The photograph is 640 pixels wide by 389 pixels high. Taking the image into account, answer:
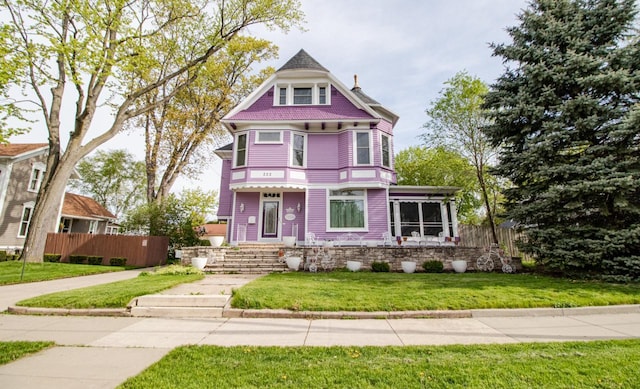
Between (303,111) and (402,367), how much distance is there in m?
13.2

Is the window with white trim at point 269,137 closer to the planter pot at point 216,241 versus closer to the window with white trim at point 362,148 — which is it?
the window with white trim at point 362,148

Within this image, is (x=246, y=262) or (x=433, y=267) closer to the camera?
(x=433, y=267)

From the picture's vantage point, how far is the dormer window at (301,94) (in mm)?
15078

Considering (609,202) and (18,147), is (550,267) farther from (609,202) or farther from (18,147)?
(18,147)

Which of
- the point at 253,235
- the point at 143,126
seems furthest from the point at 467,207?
the point at 143,126

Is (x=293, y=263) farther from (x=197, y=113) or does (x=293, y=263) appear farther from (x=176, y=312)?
(x=197, y=113)

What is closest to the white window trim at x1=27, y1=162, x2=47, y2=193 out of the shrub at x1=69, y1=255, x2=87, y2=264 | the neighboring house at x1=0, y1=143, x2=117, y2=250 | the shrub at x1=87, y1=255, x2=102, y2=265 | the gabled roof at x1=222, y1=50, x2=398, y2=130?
the neighboring house at x1=0, y1=143, x2=117, y2=250

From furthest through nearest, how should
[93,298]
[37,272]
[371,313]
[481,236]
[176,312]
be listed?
[481,236] → [37,272] → [93,298] → [176,312] → [371,313]

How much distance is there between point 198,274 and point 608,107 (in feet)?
47.1

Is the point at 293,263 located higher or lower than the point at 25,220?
lower

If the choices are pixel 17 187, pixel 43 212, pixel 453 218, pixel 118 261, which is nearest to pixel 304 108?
pixel 453 218

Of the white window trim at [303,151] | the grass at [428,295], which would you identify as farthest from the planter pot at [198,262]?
the white window trim at [303,151]

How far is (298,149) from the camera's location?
14.5 m

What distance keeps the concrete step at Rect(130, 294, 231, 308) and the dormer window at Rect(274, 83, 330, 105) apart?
445 inches
